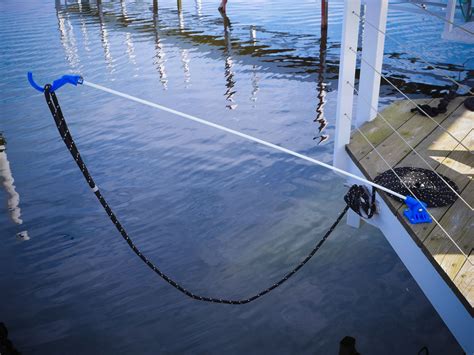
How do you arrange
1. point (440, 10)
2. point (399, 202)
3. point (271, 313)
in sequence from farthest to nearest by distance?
point (440, 10) → point (271, 313) → point (399, 202)

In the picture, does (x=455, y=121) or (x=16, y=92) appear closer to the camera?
(x=455, y=121)

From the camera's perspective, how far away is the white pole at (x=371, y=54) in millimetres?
4191

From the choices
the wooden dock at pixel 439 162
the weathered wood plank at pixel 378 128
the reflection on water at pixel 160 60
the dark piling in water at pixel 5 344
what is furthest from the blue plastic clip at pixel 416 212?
the reflection on water at pixel 160 60

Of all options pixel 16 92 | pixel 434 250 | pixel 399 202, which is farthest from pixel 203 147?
pixel 16 92

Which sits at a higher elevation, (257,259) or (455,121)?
(455,121)

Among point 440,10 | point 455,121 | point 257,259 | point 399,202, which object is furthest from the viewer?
point 440,10

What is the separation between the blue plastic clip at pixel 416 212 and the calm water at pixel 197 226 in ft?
4.44

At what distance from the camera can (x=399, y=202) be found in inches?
135

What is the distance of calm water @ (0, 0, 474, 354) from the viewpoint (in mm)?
4250

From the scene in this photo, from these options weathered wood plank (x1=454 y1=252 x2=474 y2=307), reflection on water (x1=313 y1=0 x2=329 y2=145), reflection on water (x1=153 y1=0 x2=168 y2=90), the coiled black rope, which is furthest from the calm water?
weathered wood plank (x1=454 y1=252 x2=474 y2=307)

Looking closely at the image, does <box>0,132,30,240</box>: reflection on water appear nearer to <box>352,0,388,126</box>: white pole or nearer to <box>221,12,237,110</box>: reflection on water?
<box>352,0,388,126</box>: white pole

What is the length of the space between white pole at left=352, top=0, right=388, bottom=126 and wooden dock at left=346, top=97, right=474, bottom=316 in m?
0.17

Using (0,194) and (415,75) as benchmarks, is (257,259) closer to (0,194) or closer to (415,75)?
(0,194)

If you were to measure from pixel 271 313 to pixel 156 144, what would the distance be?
5043 millimetres
